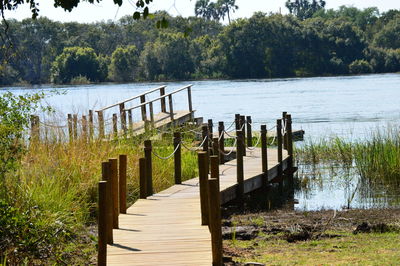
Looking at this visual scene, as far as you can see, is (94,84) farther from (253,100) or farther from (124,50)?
(253,100)

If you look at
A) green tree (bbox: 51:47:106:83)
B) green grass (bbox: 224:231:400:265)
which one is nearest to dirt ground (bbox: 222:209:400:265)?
green grass (bbox: 224:231:400:265)

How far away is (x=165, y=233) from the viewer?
9.18 meters

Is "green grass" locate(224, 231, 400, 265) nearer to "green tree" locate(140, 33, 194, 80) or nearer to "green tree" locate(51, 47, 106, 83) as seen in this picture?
"green tree" locate(51, 47, 106, 83)

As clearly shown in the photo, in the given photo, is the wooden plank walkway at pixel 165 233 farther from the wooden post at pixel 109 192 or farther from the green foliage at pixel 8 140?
the green foliage at pixel 8 140

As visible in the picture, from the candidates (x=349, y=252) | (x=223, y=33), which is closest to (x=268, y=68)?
(x=223, y=33)

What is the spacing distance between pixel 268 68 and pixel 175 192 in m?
84.8

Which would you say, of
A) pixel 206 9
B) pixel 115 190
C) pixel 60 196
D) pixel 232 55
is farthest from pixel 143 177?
pixel 206 9

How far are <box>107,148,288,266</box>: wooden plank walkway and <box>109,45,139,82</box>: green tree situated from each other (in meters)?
88.3

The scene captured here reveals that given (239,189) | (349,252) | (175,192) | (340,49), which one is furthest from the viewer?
(340,49)

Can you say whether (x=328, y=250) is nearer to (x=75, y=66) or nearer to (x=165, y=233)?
(x=165, y=233)

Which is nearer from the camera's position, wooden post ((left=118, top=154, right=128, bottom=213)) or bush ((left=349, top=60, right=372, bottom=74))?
wooden post ((left=118, top=154, right=128, bottom=213))

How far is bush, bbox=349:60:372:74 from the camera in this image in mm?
95125

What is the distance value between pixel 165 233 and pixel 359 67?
291 ft

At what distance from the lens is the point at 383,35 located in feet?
359
